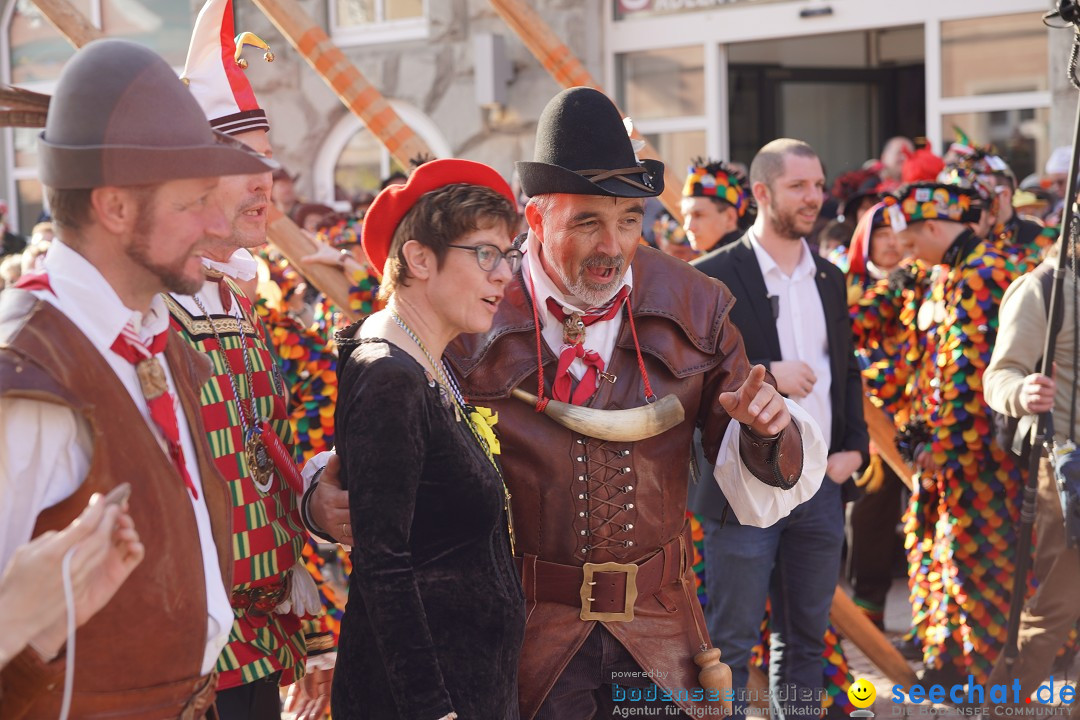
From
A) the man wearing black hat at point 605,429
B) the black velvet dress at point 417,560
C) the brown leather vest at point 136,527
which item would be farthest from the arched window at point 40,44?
the brown leather vest at point 136,527

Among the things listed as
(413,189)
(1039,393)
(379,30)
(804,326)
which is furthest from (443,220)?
(379,30)

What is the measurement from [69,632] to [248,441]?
1.00 meters

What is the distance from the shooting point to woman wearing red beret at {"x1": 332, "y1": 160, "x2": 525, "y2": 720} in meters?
2.15

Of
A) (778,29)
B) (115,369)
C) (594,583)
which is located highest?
(778,29)

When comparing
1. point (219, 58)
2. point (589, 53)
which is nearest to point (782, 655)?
point (219, 58)

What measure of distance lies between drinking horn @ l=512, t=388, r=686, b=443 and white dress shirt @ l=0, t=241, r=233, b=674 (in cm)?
105

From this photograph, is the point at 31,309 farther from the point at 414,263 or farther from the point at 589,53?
the point at 589,53

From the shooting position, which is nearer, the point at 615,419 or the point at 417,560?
the point at 417,560

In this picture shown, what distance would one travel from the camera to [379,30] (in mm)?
11148

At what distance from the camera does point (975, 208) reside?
5332 millimetres

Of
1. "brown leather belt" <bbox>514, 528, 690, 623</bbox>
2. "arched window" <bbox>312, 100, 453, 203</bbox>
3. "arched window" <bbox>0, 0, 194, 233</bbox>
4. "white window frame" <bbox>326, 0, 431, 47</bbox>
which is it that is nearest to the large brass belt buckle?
"brown leather belt" <bbox>514, 528, 690, 623</bbox>

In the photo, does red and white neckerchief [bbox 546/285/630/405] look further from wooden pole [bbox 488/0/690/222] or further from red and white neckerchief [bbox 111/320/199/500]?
wooden pole [bbox 488/0/690/222]

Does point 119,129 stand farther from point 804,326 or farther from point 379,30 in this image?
point 379,30

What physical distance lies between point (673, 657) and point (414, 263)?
115cm
